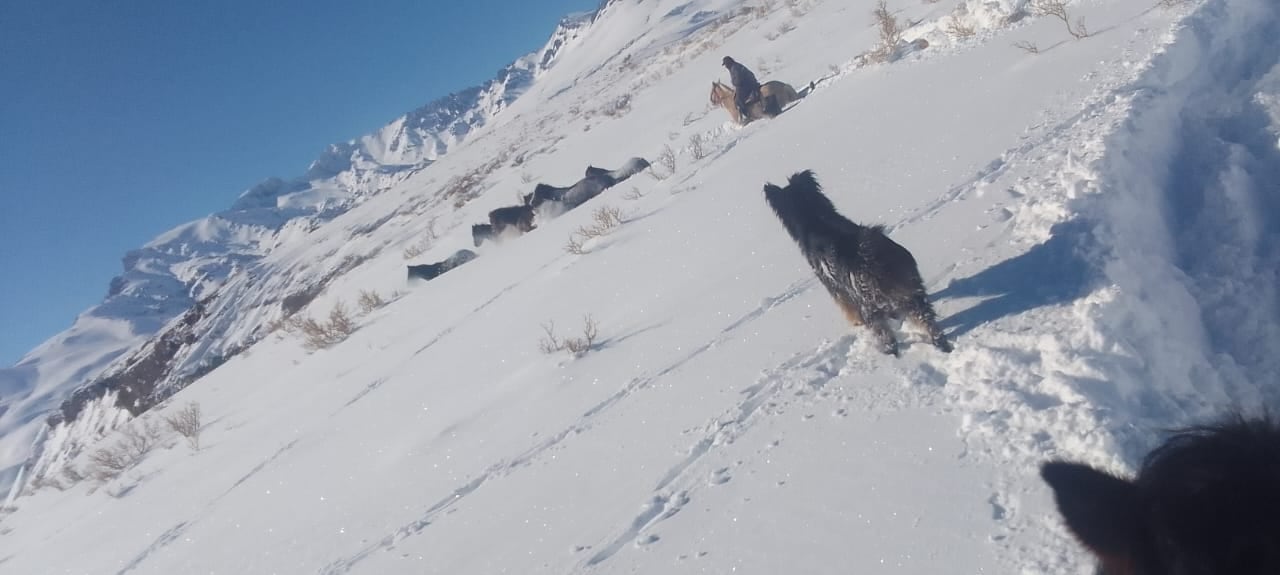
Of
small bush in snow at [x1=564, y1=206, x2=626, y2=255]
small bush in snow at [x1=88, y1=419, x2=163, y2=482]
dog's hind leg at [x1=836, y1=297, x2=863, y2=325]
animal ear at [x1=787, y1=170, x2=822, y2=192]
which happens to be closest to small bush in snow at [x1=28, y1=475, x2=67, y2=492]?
small bush in snow at [x1=88, y1=419, x2=163, y2=482]

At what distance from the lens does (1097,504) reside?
1.57m

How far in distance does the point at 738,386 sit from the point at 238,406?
7852 mm

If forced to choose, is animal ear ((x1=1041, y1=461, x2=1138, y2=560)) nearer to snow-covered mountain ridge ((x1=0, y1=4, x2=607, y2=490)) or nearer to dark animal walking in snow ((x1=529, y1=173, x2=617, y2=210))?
dark animal walking in snow ((x1=529, y1=173, x2=617, y2=210))

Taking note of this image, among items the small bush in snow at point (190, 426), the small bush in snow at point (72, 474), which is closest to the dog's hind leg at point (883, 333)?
the small bush in snow at point (190, 426)

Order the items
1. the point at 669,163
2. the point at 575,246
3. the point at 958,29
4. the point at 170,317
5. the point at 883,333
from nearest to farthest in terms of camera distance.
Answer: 1. the point at 883,333
2. the point at 575,246
3. the point at 958,29
4. the point at 669,163
5. the point at 170,317

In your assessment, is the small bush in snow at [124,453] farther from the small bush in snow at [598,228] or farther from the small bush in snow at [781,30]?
the small bush in snow at [781,30]

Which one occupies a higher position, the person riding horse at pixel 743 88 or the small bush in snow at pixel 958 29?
the person riding horse at pixel 743 88

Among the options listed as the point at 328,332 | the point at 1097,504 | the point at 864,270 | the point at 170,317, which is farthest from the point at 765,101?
the point at 170,317

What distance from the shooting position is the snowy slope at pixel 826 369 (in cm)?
285

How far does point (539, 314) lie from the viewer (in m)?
6.97

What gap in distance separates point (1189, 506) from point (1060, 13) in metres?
7.49

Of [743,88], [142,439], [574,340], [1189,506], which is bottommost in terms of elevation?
[1189,506]

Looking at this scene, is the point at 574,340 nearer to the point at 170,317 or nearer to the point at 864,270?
the point at 864,270

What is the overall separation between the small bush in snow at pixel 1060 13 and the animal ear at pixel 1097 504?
675 cm
